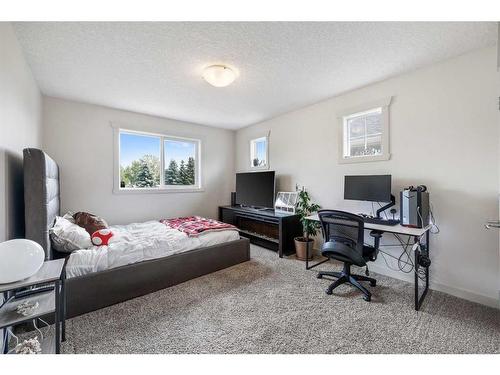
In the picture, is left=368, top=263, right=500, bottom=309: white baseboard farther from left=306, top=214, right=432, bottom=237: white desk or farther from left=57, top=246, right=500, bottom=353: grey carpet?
left=306, top=214, right=432, bottom=237: white desk

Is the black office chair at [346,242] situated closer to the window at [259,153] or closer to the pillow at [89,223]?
the window at [259,153]

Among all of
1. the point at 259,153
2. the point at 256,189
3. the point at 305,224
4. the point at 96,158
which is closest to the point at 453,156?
the point at 305,224

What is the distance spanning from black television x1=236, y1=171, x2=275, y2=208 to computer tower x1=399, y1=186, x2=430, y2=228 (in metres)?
2.10

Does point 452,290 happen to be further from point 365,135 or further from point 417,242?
point 365,135

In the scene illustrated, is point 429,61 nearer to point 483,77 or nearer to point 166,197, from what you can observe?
point 483,77

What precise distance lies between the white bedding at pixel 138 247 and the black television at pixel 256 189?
44.5 inches

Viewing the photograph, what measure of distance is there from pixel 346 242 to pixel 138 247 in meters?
2.26

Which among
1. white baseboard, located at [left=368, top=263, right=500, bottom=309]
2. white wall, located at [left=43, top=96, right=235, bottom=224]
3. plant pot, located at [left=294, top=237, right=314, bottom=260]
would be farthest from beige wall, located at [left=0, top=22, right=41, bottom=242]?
white baseboard, located at [left=368, top=263, right=500, bottom=309]

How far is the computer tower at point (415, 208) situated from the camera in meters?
2.24

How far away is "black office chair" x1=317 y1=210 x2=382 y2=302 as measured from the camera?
7.29 ft
